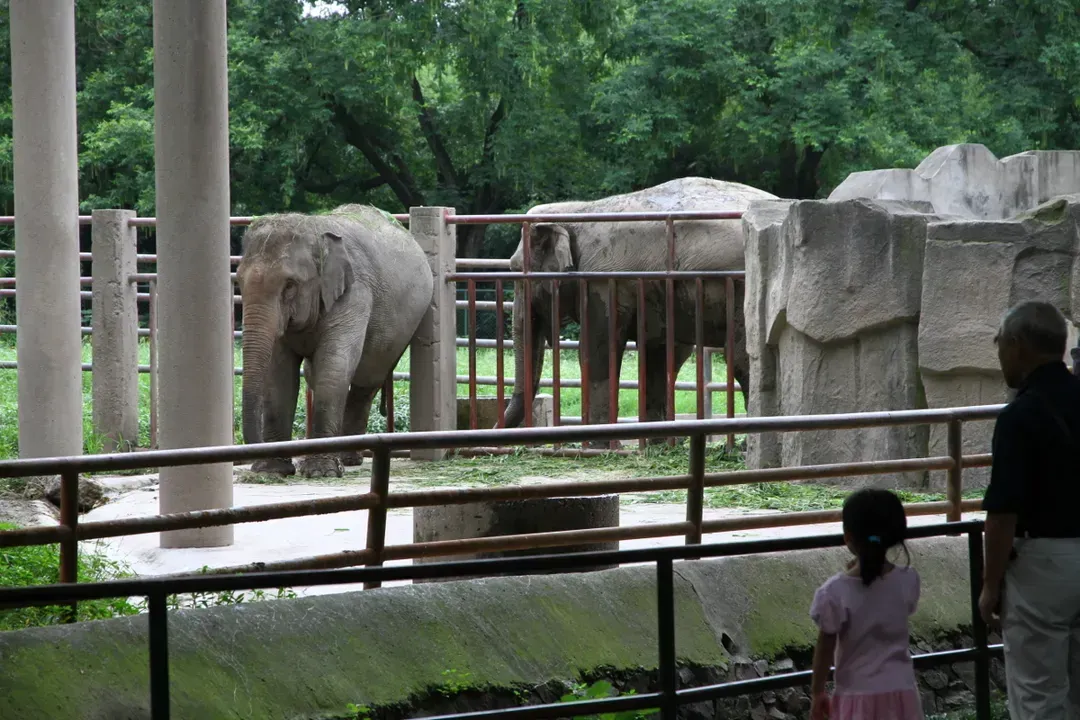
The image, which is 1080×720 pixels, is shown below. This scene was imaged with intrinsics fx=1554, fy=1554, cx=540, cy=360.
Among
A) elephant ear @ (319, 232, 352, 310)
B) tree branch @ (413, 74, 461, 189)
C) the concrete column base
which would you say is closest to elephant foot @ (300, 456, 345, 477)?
elephant ear @ (319, 232, 352, 310)

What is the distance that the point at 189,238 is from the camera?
6887mm

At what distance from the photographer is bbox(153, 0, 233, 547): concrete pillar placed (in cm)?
689

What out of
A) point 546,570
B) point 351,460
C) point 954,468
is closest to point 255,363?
point 351,460

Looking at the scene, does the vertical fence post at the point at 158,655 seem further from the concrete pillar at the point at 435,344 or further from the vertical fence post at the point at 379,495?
the concrete pillar at the point at 435,344

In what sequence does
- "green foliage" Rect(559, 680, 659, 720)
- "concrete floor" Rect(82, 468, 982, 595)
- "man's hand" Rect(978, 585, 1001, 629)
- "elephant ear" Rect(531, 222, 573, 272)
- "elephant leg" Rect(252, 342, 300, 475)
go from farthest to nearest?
"elephant ear" Rect(531, 222, 573, 272), "elephant leg" Rect(252, 342, 300, 475), "concrete floor" Rect(82, 468, 982, 595), "green foliage" Rect(559, 680, 659, 720), "man's hand" Rect(978, 585, 1001, 629)

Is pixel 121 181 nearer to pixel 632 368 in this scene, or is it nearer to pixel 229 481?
pixel 632 368

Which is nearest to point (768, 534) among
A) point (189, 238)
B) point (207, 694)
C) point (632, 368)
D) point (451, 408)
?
point (189, 238)

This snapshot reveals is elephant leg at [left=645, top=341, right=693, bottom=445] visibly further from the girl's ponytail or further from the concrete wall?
the girl's ponytail

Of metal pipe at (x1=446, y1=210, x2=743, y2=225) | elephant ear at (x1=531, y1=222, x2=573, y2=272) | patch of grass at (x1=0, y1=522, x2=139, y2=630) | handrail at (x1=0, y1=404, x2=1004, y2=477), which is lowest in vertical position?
patch of grass at (x1=0, y1=522, x2=139, y2=630)

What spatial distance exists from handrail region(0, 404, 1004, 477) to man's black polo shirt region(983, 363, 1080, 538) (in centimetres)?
165

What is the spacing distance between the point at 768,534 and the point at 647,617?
2.11 meters

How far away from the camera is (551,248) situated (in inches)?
487

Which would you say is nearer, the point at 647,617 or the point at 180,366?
the point at 647,617

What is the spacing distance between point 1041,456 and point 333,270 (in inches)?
287
